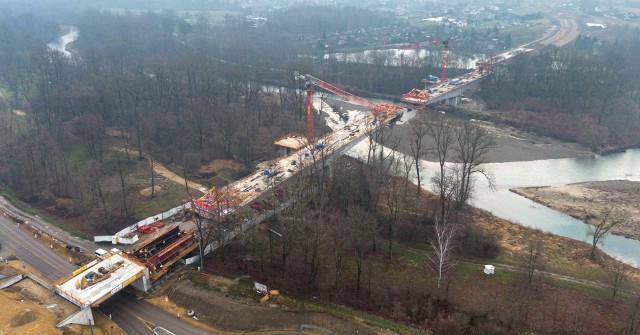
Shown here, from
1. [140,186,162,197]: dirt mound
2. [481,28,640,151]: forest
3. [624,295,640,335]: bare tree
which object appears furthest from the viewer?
[481,28,640,151]: forest

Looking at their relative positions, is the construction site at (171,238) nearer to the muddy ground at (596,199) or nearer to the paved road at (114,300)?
the paved road at (114,300)

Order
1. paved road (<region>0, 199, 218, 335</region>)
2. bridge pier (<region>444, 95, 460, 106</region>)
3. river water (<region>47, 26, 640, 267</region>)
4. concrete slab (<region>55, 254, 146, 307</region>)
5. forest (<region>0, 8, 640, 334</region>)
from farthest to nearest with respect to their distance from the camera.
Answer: bridge pier (<region>444, 95, 460, 106</region>)
river water (<region>47, 26, 640, 267</region>)
forest (<region>0, 8, 640, 334</region>)
concrete slab (<region>55, 254, 146, 307</region>)
paved road (<region>0, 199, 218, 335</region>)

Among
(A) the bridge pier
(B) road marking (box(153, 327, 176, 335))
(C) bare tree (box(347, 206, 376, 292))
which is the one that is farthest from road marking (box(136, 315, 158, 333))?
(A) the bridge pier

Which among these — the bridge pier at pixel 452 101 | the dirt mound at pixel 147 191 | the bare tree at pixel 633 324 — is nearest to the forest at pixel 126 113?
the dirt mound at pixel 147 191

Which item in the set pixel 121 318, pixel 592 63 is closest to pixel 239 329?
pixel 121 318

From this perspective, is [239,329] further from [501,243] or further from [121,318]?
[501,243]

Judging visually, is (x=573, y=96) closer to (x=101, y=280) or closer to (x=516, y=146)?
(x=516, y=146)

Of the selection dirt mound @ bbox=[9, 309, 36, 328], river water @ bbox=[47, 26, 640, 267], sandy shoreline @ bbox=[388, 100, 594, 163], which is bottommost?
river water @ bbox=[47, 26, 640, 267]

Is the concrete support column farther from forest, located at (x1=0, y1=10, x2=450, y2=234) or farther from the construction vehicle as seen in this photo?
the construction vehicle
